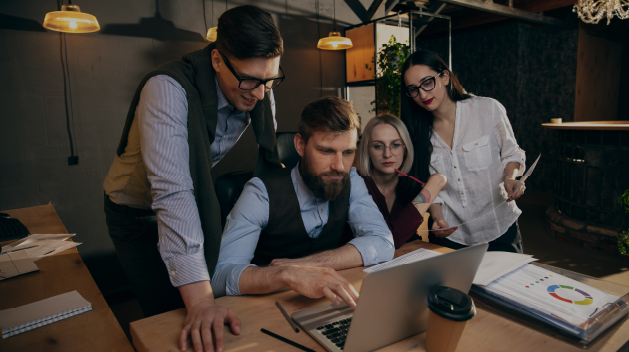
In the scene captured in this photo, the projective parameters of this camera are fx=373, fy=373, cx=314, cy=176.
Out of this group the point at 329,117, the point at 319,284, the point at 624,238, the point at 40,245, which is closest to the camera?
the point at 319,284

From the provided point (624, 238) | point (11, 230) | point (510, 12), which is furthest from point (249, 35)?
point (510, 12)

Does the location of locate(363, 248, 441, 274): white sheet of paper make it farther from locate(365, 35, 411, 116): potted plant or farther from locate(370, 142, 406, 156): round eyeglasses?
locate(365, 35, 411, 116): potted plant

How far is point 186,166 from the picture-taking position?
3.64 ft

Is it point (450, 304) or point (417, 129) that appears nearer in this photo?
point (450, 304)

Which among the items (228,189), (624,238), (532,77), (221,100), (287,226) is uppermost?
(532,77)

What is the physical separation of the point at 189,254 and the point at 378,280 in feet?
1.80

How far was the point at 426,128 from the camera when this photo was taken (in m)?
1.93

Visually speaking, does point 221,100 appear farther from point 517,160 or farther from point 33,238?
Result: point 517,160

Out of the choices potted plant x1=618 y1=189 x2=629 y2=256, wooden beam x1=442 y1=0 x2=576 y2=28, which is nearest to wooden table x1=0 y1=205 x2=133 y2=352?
potted plant x1=618 y1=189 x2=629 y2=256

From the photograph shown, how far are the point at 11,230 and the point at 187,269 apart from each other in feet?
4.53

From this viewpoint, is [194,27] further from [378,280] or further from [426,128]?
[378,280]

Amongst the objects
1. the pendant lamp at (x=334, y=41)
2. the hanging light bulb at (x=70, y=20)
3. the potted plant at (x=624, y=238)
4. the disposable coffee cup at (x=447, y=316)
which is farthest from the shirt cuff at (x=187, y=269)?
the pendant lamp at (x=334, y=41)

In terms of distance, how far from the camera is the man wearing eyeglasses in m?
0.99

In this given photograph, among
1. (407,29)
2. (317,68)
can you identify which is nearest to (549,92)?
(407,29)
